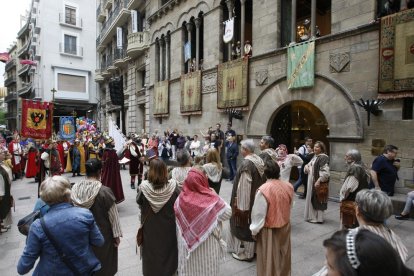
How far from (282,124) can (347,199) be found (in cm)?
650

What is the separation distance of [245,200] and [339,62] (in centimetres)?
602

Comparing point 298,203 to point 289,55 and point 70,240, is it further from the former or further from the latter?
point 70,240

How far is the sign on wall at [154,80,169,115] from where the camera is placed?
15.9 meters

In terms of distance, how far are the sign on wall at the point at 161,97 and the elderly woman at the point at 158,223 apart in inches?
508

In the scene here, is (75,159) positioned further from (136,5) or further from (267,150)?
(136,5)

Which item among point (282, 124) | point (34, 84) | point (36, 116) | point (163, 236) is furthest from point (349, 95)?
point (34, 84)

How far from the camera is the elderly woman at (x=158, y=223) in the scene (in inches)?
126

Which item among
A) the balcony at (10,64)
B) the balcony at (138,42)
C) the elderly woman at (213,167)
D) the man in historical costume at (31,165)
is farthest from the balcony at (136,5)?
the balcony at (10,64)

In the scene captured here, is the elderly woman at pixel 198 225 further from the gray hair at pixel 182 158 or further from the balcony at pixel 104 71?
the balcony at pixel 104 71

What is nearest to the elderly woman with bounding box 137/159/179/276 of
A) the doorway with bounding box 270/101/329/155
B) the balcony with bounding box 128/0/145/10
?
the doorway with bounding box 270/101/329/155

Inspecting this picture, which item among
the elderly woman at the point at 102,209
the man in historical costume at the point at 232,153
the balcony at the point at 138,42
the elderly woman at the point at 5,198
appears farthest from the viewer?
the balcony at the point at 138,42

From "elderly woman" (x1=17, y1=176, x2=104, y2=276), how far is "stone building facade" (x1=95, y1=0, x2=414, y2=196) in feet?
24.1

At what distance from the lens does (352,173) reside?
418 centimetres

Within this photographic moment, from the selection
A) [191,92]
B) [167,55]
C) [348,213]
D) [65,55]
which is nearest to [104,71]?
[65,55]
